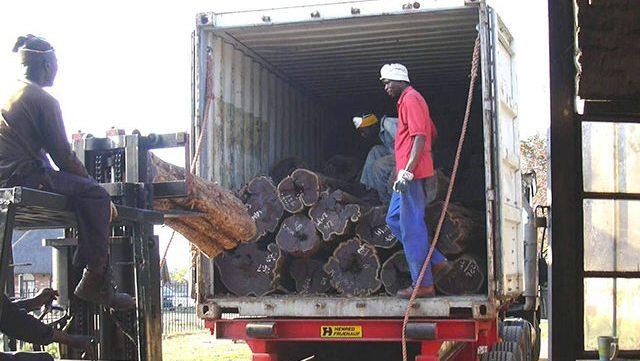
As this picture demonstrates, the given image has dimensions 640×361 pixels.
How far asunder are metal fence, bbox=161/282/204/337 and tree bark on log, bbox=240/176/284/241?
589 inches

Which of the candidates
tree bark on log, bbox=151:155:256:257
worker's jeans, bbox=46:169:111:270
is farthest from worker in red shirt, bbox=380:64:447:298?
worker's jeans, bbox=46:169:111:270

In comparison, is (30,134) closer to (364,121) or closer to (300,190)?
(300,190)

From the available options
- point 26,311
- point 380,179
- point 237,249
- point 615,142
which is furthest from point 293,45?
point 615,142

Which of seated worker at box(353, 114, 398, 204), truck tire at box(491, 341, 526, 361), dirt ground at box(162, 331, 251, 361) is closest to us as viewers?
seated worker at box(353, 114, 398, 204)

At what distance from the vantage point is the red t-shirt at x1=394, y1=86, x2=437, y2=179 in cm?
710

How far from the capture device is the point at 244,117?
8359 millimetres

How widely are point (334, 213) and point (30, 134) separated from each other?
3.69 m

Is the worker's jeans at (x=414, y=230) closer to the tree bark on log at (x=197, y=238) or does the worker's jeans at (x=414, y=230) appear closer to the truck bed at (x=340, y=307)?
the truck bed at (x=340, y=307)

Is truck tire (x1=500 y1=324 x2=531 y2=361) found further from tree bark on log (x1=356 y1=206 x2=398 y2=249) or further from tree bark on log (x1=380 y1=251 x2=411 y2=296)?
tree bark on log (x1=356 y1=206 x2=398 y2=249)

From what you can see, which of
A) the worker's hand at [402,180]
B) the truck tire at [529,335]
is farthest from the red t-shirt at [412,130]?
the truck tire at [529,335]

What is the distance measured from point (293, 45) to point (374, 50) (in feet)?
2.87

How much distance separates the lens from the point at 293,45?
848 cm

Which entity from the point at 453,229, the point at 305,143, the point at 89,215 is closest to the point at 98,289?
the point at 89,215

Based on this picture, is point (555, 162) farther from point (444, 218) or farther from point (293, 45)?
point (293, 45)
